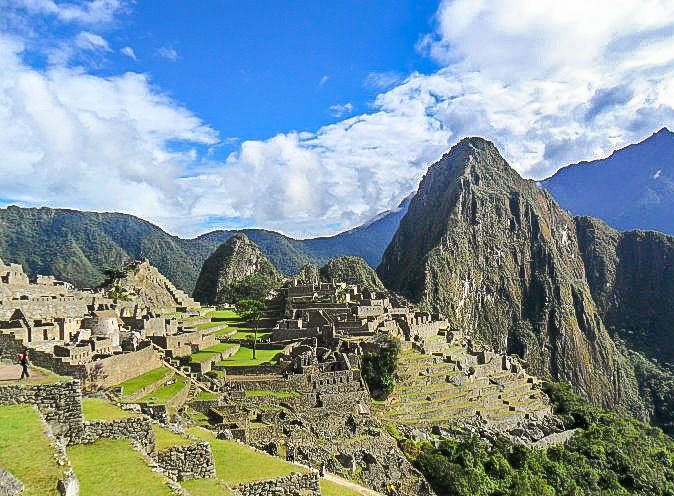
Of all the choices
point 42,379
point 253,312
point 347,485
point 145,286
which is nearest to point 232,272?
point 145,286

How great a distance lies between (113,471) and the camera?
7.29 metres

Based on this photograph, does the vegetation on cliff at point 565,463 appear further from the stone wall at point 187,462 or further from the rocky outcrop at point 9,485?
the rocky outcrop at point 9,485

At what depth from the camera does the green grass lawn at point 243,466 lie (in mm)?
9938

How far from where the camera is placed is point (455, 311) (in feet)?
541

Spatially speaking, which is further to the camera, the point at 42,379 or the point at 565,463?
the point at 565,463

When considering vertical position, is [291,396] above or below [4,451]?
below

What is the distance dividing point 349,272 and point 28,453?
108 metres

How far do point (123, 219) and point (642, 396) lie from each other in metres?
156

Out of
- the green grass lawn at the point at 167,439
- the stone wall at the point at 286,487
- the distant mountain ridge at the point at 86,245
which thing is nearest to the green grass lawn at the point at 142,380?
the green grass lawn at the point at 167,439

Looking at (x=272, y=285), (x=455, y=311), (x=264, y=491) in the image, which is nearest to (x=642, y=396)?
(x=455, y=311)

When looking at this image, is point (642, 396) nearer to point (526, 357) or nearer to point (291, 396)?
point (526, 357)

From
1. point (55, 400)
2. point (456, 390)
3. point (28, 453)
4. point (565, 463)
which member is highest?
point (55, 400)

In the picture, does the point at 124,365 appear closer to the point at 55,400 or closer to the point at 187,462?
the point at 187,462

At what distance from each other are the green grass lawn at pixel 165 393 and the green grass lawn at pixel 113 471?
10899mm
